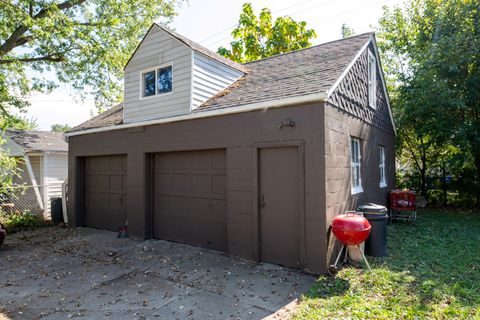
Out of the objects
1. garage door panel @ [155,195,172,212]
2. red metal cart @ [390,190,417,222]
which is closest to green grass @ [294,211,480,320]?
red metal cart @ [390,190,417,222]

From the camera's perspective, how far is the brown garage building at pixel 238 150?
549cm

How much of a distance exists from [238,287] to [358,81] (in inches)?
221

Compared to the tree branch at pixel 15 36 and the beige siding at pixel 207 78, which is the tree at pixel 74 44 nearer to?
the tree branch at pixel 15 36

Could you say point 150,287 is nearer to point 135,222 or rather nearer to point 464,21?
point 135,222

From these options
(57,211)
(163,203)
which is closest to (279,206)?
(163,203)

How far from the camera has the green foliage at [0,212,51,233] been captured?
9641 millimetres

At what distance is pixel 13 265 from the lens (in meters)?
6.23

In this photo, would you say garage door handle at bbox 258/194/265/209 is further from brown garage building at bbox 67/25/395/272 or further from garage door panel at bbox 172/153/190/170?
garage door panel at bbox 172/153/190/170

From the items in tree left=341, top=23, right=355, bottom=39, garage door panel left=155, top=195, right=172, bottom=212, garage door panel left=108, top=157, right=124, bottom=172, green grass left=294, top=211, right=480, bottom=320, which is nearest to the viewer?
green grass left=294, top=211, right=480, bottom=320

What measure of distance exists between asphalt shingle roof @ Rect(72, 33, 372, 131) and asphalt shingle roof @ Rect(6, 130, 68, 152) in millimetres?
4608

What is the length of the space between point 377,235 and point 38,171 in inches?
531

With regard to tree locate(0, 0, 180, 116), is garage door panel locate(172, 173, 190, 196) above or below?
below

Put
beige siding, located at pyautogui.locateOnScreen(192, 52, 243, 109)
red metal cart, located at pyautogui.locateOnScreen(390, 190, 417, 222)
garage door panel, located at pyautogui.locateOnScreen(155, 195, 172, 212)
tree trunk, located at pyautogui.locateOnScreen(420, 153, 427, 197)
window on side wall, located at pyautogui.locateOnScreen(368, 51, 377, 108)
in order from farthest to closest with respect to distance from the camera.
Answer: tree trunk, located at pyautogui.locateOnScreen(420, 153, 427, 197) < red metal cart, located at pyautogui.locateOnScreen(390, 190, 417, 222) < window on side wall, located at pyautogui.locateOnScreen(368, 51, 377, 108) < garage door panel, located at pyautogui.locateOnScreen(155, 195, 172, 212) < beige siding, located at pyautogui.locateOnScreen(192, 52, 243, 109)

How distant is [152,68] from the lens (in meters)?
8.11
